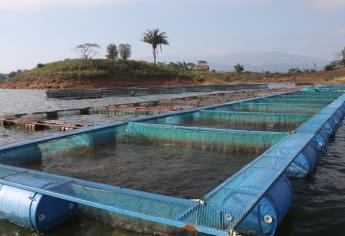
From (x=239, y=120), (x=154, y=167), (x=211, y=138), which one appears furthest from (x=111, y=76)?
(x=154, y=167)

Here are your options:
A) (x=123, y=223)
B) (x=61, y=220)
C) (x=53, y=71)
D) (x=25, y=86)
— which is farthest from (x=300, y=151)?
(x=25, y=86)

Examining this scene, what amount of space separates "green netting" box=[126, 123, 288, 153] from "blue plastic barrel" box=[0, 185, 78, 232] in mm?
→ 6516

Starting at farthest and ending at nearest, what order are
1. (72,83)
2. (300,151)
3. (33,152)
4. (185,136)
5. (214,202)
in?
(72,83)
(185,136)
(33,152)
(300,151)
(214,202)

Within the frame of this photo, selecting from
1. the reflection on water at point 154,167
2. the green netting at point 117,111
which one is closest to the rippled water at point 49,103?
the green netting at point 117,111

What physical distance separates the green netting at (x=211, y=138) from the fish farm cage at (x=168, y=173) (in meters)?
0.03

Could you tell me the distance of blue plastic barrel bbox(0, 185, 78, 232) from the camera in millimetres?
6621

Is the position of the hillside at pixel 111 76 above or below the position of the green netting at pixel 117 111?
above

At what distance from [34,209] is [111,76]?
69745 millimetres

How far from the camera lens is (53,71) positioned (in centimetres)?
7550

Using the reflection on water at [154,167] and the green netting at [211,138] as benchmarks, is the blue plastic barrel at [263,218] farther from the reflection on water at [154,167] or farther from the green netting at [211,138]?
the green netting at [211,138]

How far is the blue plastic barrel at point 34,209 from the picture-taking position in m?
6.62

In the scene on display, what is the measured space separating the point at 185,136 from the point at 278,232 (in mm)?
7267

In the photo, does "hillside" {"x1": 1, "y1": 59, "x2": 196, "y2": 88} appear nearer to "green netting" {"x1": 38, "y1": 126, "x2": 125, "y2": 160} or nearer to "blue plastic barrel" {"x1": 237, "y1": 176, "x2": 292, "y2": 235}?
"green netting" {"x1": 38, "y1": 126, "x2": 125, "y2": 160}

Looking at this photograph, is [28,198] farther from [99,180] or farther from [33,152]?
[33,152]
